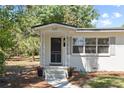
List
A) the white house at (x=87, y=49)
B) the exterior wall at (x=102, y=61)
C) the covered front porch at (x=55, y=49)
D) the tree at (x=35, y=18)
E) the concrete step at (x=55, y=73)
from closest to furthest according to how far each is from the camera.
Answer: the concrete step at (x=55, y=73) < the covered front porch at (x=55, y=49) < the white house at (x=87, y=49) < the exterior wall at (x=102, y=61) < the tree at (x=35, y=18)

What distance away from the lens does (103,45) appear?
21.0 meters

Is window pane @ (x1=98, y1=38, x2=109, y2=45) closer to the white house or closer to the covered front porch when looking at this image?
the white house

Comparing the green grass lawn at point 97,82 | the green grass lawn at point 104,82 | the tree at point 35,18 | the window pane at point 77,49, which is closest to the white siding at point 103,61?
the window pane at point 77,49

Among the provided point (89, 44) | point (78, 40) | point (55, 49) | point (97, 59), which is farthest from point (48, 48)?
point (97, 59)

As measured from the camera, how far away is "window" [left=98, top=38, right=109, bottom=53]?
20984 mm

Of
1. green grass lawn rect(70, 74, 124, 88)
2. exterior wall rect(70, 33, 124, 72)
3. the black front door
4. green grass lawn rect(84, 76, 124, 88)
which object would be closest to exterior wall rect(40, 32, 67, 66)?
the black front door

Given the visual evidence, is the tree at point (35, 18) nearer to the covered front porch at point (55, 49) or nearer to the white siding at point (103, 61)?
the covered front porch at point (55, 49)

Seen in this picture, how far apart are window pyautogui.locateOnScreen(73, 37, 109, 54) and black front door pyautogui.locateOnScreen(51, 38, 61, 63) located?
1137 millimetres

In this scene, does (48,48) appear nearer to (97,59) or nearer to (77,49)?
(77,49)

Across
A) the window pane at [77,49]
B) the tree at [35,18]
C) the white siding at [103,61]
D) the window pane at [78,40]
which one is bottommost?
the white siding at [103,61]

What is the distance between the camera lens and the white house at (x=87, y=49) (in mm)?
20484
